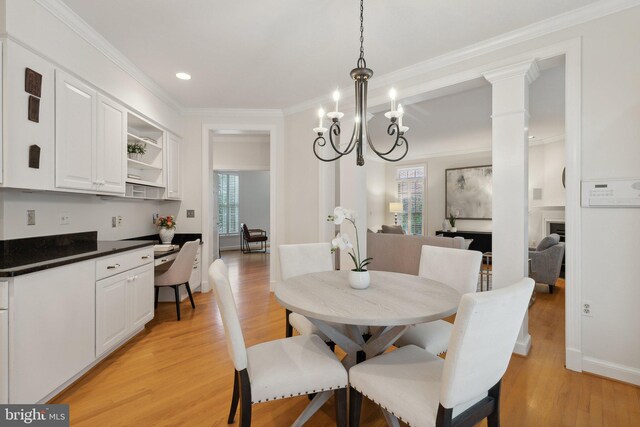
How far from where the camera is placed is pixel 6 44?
1840 mm

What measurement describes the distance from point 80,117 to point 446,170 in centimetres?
735

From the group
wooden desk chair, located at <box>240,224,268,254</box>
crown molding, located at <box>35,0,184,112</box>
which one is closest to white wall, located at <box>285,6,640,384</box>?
crown molding, located at <box>35,0,184,112</box>

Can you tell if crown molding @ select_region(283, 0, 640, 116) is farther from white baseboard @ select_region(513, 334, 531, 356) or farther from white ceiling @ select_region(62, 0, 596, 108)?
white baseboard @ select_region(513, 334, 531, 356)

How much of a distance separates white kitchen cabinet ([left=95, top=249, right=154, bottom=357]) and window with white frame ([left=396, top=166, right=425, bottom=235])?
6.78 metres

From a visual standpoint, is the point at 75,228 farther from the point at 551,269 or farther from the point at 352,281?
the point at 551,269

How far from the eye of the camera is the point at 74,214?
2773 mm

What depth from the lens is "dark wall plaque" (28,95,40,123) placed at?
1.99 metres

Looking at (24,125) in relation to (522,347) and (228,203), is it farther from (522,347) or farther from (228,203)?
(228,203)

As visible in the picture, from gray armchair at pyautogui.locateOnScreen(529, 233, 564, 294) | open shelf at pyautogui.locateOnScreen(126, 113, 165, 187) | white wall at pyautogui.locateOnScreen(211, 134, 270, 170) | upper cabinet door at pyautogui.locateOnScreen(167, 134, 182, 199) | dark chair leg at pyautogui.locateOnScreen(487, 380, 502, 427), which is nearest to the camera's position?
dark chair leg at pyautogui.locateOnScreen(487, 380, 502, 427)

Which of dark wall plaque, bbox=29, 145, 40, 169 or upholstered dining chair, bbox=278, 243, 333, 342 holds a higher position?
dark wall plaque, bbox=29, 145, 40, 169

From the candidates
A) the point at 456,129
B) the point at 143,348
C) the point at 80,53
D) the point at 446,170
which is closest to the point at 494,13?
the point at 80,53

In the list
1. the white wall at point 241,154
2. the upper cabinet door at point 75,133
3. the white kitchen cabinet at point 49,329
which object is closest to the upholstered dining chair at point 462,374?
the white kitchen cabinet at point 49,329

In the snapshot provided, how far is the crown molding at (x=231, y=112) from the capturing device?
14.7ft

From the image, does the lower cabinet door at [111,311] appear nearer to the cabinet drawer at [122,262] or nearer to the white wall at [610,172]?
the cabinet drawer at [122,262]
